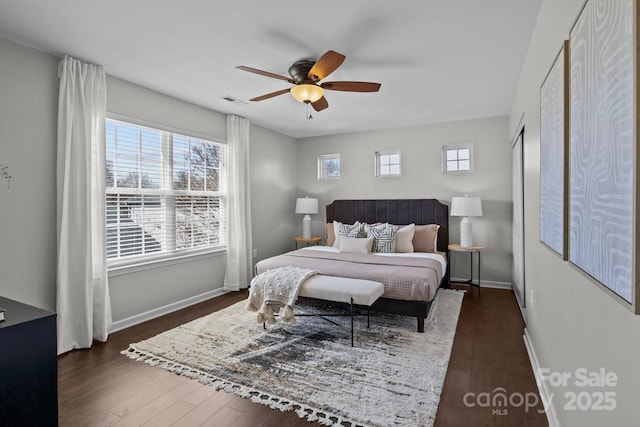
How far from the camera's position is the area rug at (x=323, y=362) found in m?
2.05

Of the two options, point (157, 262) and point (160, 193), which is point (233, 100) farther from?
point (157, 262)

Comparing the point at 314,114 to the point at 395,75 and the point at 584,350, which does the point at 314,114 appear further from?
the point at 584,350

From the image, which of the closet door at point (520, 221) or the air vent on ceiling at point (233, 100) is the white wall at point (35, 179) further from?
the closet door at point (520, 221)

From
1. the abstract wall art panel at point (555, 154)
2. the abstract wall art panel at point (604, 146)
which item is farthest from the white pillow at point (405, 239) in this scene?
the abstract wall art panel at point (604, 146)

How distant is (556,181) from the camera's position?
1.60m

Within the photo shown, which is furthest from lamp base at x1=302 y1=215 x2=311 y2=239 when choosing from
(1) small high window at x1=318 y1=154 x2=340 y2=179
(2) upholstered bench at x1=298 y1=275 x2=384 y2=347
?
(2) upholstered bench at x1=298 y1=275 x2=384 y2=347

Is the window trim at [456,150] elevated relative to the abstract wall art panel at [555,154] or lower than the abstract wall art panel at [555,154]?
elevated

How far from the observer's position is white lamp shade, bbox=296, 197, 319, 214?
5.86m

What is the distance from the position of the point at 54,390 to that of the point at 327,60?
104 inches

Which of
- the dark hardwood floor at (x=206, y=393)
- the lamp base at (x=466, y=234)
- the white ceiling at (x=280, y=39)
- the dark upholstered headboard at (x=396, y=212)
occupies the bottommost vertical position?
the dark hardwood floor at (x=206, y=393)

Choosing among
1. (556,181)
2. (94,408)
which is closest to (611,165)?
Result: (556,181)

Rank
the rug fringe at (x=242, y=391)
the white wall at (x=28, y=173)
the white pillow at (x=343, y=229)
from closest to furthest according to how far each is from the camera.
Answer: the rug fringe at (x=242, y=391)
the white wall at (x=28, y=173)
the white pillow at (x=343, y=229)

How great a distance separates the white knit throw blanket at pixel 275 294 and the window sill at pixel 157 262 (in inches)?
49.9

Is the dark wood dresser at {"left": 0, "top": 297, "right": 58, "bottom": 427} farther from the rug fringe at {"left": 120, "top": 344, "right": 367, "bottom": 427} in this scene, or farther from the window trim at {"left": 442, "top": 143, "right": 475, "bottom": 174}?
the window trim at {"left": 442, "top": 143, "right": 475, "bottom": 174}
